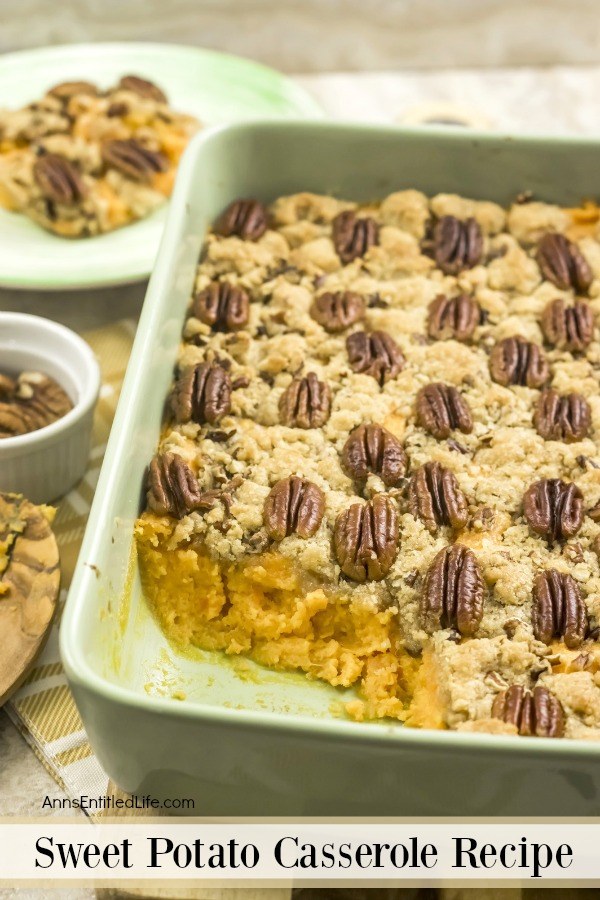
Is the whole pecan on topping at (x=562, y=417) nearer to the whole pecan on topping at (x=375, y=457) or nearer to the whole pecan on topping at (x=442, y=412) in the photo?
the whole pecan on topping at (x=442, y=412)

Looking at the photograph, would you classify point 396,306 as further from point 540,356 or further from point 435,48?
point 435,48

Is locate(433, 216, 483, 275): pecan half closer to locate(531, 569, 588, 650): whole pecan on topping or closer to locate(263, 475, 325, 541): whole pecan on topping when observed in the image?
locate(263, 475, 325, 541): whole pecan on topping

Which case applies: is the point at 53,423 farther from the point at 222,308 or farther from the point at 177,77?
the point at 177,77

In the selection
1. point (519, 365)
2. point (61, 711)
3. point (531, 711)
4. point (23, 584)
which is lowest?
point (61, 711)

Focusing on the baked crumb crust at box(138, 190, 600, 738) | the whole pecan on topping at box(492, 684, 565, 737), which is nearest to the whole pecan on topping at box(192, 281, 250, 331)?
the baked crumb crust at box(138, 190, 600, 738)

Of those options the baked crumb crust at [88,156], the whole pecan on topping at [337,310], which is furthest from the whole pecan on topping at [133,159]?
the whole pecan on topping at [337,310]

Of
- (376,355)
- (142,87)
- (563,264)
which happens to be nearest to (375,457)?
(376,355)
